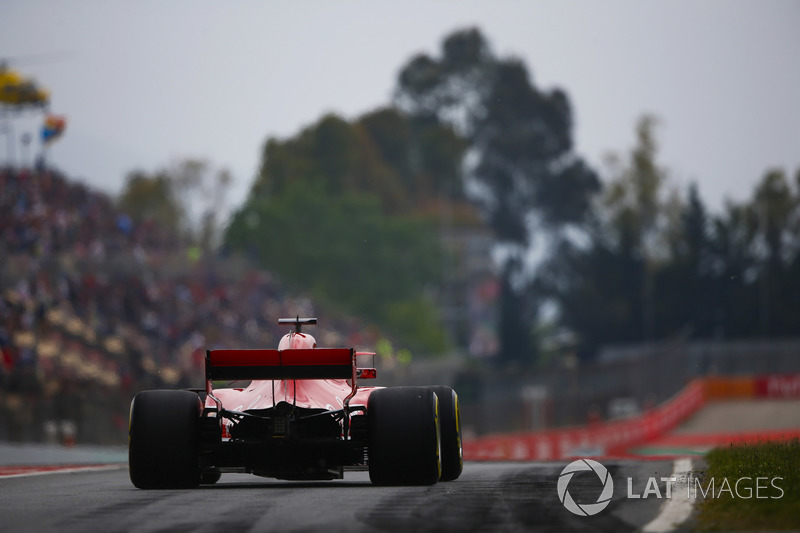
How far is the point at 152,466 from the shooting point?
34.6 feet

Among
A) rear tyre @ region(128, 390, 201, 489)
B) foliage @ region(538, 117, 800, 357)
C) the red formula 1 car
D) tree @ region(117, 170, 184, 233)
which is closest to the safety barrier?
the red formula 1 car

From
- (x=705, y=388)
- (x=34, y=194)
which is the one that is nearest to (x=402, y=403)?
(x=34, y=194)

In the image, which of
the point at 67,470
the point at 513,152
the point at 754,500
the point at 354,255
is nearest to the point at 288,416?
the point at 754,500

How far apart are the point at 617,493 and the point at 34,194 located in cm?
3498

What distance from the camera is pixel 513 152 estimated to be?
9862 cm

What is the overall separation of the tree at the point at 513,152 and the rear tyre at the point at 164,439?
268 ft

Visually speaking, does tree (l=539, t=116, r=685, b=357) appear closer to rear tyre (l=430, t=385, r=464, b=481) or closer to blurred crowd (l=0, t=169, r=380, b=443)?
blurred crowd (l=0, t=169, r=380, b=443)

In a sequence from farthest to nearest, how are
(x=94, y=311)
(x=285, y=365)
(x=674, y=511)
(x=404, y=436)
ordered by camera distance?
(x=94, y=311), (x=285, y=365), (x=404, y=436), (x=674, y=511)

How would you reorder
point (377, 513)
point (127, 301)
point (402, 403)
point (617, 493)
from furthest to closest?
1. point (127, 301)
2. point (402, 403)
3. point (617, 493)
4. point (377, 513)

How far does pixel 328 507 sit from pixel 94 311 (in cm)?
2837

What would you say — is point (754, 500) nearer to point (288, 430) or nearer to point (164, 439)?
point (288, 430)

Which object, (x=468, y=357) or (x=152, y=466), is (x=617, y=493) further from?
(x=468, y=357)

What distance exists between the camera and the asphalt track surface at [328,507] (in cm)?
764

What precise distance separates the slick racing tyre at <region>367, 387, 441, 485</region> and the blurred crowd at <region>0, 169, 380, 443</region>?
63.7ft
